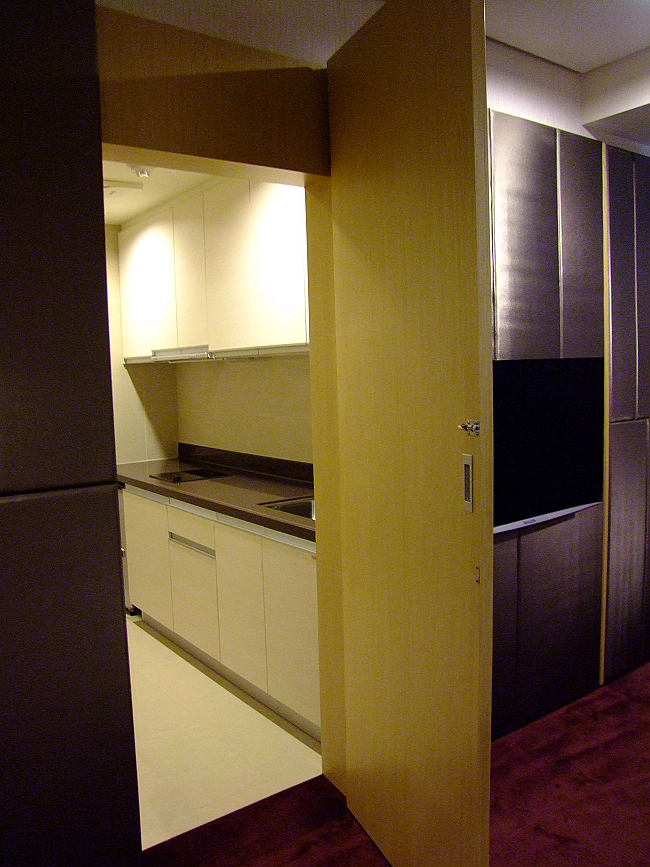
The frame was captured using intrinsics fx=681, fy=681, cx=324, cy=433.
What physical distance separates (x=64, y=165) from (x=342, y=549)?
4.39 ft

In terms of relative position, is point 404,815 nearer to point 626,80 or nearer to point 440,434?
point 440,434

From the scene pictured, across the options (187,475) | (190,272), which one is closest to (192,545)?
(187,475)

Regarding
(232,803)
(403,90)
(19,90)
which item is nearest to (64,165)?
(19,90)

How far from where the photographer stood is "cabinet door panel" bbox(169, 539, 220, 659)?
318 cm

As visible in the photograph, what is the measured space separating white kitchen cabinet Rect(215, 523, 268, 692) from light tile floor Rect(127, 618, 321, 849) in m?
0.18

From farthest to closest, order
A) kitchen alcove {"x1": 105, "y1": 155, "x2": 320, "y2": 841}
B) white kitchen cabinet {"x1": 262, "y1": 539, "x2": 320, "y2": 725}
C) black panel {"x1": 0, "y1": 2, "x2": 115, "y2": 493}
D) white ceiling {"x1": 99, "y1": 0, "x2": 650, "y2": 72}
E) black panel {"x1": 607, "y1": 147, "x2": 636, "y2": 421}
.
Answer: kitchen alcove {"x1": 105, "y1": 155, "x2": 320, "y2": 841}, black panel {"x1": 607, "y1": 147, "x2": 636, "y2": 421}, white kitchen cabinet {"x1": 262, "y1": 539, "x2": 320, "y2": 725}, white ceiling {"x1": 99, "y1": 0, "x2": 650, "y2": 72}, black panel {"x1": 0, "y1": 2, "x2": 115, "y2": 493}

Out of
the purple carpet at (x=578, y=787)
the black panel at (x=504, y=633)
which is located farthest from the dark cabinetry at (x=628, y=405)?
the black panel at (x=504, y=633)

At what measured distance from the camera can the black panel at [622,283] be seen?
2.77 meters

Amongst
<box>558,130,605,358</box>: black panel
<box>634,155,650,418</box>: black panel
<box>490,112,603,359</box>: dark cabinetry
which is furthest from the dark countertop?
<box>634,155,650,418</box>: black panel

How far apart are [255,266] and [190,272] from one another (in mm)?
737

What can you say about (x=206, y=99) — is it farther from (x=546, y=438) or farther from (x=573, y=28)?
(x=546, y=438)

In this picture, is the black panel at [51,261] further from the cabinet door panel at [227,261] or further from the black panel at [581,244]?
the black panel at [581,244]

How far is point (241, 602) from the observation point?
2947mm

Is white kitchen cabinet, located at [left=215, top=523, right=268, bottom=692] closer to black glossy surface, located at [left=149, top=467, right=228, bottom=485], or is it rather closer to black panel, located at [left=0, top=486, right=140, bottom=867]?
black glossy surface, located at [left=149, top=467, right=228, bottom=485]
